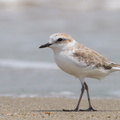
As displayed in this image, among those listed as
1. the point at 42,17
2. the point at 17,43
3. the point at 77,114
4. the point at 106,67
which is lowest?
the point at 77,114

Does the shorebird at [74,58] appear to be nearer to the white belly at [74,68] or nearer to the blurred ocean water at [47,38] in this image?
the white belly at [74,68]

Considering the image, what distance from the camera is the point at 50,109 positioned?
23.7ft

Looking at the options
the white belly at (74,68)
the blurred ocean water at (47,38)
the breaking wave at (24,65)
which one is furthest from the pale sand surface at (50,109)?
the breaking wave at (24,65)

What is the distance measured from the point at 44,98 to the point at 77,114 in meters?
2.16

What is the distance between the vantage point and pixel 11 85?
9930 mm

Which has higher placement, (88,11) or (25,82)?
(88,11)

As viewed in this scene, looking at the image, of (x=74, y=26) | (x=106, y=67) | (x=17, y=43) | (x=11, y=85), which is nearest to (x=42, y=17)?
(x=74, y=26)

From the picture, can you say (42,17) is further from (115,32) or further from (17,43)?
(17,43)

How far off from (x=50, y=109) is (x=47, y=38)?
8924 mm

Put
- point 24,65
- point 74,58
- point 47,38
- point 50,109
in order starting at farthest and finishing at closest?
point 47,38 → point 24,65 → point 50,109 → point 74,58

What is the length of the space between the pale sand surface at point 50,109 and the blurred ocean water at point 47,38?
842 mm

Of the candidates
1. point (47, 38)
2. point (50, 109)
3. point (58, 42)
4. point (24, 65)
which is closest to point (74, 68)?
point (58, 42)

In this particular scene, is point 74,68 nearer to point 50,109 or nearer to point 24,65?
point 50,109

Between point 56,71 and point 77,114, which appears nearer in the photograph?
point 77,114
